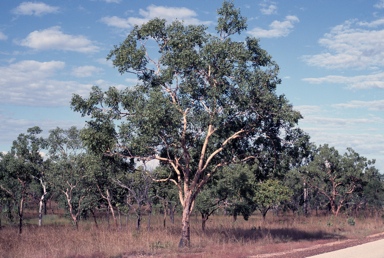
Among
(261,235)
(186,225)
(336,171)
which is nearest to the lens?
(186,225)

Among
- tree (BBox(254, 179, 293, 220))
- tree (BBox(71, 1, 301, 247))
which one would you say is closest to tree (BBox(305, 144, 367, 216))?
tree (BBox(254, 179, 293, 220))

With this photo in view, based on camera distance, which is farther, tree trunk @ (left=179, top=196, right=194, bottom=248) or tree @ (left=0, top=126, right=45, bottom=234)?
tree @ (left=0, top=126, right=45, bottom=234)

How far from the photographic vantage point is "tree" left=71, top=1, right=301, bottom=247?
20125mm

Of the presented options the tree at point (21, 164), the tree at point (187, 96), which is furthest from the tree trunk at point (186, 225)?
the tree at point (21, 164)

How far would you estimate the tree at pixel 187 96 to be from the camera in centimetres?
2012

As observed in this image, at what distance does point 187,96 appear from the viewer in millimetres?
21609

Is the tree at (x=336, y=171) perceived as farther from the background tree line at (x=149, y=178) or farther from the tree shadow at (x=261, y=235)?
the tree shadow at (x=261, y=235)

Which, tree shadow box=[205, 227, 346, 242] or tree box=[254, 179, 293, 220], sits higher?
tree box=[254, 179, 293, 220]

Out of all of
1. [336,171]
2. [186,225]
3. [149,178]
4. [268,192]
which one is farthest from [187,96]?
[336,171]

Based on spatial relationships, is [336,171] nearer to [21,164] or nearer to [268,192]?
[268,192]

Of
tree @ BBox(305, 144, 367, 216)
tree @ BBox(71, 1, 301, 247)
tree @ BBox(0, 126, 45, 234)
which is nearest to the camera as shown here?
tree @ BBox(71, 1, 301, 247)

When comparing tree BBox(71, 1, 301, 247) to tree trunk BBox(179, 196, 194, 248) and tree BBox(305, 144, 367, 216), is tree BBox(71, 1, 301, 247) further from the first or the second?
tree BBox(305, 144, 367, 216)

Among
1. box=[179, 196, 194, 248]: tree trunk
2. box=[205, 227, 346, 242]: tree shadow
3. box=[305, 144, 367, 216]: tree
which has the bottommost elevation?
box=[205, 227, 346, 242]: tree shadow

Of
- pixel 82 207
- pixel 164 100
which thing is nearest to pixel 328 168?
pixel 82 207
